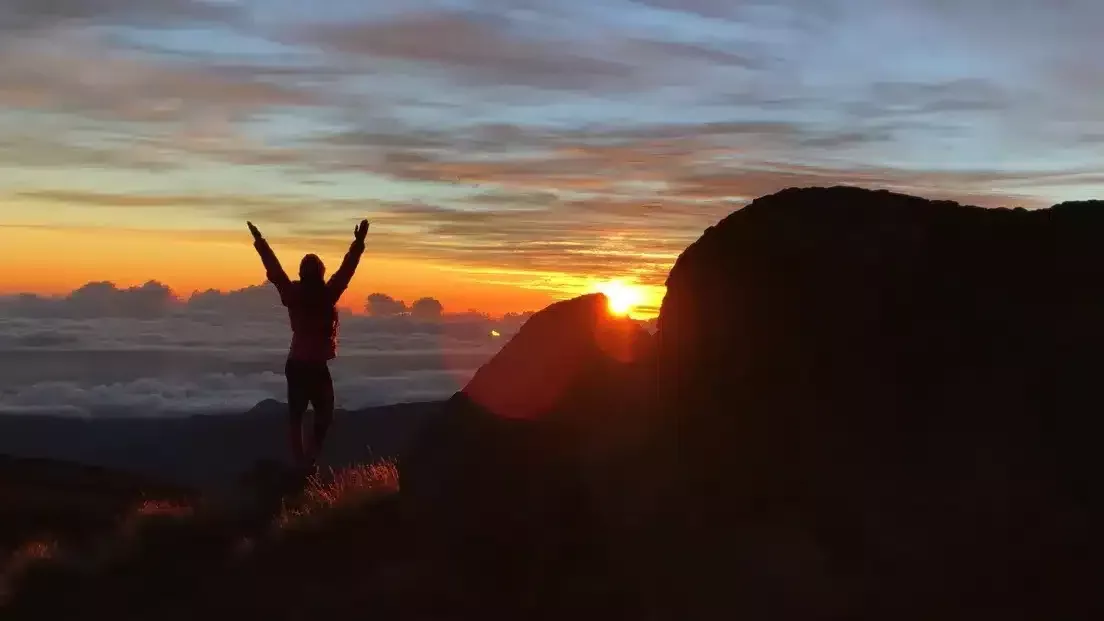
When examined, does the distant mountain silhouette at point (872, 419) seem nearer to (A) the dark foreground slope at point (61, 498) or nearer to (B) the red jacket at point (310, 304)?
(B) the red jacket at point (310, 304)

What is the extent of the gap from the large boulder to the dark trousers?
199 inches

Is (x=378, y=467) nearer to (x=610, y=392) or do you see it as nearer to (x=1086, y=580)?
(x=610, y=392)

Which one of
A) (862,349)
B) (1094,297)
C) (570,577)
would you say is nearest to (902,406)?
(862,349)

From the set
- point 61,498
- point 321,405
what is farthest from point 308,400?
point 61,498

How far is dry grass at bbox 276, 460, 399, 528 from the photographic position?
1073 centimetres

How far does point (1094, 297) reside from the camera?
679 cm

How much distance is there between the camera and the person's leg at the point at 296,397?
11.6 meters

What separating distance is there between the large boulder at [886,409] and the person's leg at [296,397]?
5125mm

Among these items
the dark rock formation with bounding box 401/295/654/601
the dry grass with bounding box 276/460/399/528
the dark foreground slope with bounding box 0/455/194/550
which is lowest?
the dark foreground slope with bounding box 0/455/194/550

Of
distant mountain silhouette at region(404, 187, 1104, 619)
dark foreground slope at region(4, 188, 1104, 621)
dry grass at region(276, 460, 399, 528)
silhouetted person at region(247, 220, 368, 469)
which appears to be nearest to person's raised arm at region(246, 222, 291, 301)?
silhouetted person at region(247, 220, 368, 469)

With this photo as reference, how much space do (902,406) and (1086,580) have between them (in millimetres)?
1463

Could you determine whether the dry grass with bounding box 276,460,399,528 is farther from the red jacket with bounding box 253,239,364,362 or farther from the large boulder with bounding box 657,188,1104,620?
the large boulder with bounding box 657,188,1104,620

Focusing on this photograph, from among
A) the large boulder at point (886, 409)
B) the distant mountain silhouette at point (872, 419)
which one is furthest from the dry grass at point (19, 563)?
the large boulder at point (886, 409)

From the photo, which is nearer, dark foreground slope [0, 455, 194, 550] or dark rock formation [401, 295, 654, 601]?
dark rock formation [401, 295, 654, 601]
